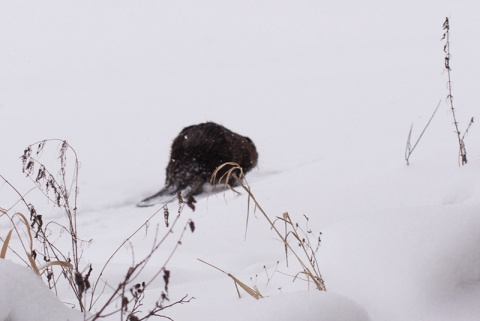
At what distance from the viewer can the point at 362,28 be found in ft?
51.5

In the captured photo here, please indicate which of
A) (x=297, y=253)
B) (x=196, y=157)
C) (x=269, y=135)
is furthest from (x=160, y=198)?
(x=269, y=135)

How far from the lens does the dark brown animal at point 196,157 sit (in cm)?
442

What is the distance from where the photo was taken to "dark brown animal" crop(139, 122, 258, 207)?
174 inches

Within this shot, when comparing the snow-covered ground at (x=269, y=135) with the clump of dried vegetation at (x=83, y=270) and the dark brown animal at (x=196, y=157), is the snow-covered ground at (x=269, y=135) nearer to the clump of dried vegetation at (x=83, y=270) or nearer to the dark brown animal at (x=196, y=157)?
the clump of dried vegetation at (x=83, y=270)

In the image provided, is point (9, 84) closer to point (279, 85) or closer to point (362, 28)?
point (279, 85)

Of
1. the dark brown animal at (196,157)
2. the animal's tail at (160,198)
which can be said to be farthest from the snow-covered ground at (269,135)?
the dark brown animal at (196,157)

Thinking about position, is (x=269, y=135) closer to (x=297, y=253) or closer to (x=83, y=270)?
(x=297, y=253)

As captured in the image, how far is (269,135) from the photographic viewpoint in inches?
270

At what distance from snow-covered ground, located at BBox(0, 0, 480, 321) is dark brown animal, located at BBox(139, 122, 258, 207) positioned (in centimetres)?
37

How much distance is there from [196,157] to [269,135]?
8.35 feet

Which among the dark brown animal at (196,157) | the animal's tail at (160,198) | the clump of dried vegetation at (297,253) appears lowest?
the animal's tail at (160,198)

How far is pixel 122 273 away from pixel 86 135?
210 inches

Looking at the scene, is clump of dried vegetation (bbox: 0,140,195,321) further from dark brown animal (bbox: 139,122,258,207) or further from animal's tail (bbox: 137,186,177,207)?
dark brown animal (bbox: 139,122,258,207)

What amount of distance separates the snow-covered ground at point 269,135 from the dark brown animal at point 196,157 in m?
0.37
